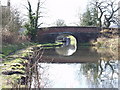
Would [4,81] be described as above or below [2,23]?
below

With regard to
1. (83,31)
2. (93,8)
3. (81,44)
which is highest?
(93,8)

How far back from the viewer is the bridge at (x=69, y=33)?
2302 centimetres

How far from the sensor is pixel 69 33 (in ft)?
78.8

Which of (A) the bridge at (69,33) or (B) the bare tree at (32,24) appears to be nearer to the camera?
(B) the bare tree at (32,24)

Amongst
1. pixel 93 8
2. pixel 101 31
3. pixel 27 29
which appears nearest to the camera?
pixel 27 29

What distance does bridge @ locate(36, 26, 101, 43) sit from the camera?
23020mm

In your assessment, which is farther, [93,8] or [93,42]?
[93,8]

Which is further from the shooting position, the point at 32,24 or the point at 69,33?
the point at 69,33

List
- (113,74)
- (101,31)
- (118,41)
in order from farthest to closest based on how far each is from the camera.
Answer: (101,31)
(118,41)
(113,74)

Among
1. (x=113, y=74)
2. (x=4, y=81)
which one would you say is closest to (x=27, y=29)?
(x=113, y=74)

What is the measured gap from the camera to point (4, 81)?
3.58 m

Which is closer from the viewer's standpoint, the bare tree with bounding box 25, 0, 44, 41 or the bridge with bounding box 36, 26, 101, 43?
the bare tree with bounding box 25, 0, 44, 41

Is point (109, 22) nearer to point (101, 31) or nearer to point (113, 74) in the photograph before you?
point (101, 31)

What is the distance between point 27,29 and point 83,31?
7.39m
